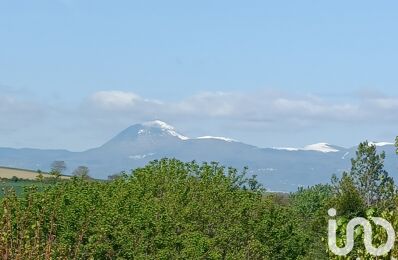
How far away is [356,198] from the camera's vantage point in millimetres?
61219

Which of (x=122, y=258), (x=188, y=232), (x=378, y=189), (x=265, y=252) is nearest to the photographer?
(x=122, y=258)

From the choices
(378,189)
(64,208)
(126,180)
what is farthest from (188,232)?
(378,189)

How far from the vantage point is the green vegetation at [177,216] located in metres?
45.5

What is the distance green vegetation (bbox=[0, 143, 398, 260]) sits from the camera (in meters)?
45.5

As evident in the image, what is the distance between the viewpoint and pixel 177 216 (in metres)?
52.2

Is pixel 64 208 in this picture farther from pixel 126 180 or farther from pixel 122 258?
pixel 126 180

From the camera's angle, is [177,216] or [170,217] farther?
[177,216]

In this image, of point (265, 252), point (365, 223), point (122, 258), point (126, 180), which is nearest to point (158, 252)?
point (122, 258)

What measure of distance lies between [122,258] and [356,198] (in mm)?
22011

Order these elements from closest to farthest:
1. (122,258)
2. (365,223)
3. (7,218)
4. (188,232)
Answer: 1. (7,218)
2. (365,223)
3. (122,258)
4. (188,232)

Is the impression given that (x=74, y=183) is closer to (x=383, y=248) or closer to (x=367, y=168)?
(x=367, y=168)

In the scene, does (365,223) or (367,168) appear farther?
(367,168)

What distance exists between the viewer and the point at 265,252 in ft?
179

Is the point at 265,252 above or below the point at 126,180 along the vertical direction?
below
